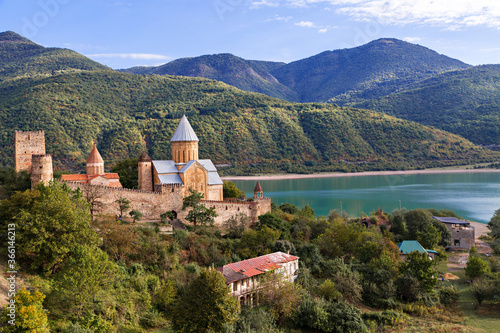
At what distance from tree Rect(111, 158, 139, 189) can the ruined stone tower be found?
6.08 m

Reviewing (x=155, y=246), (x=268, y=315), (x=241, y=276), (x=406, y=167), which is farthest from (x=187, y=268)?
(x=406, y=167)

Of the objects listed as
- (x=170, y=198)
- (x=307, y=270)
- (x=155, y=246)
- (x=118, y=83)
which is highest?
(x=118, y=83)

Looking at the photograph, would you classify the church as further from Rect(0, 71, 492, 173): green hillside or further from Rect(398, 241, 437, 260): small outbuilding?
Rect(0, 71, 492, 173): green hillside

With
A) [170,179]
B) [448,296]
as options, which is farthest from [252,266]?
[448,296]

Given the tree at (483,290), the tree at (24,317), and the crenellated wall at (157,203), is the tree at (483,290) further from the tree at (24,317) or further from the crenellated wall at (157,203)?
the tree at (24,317)

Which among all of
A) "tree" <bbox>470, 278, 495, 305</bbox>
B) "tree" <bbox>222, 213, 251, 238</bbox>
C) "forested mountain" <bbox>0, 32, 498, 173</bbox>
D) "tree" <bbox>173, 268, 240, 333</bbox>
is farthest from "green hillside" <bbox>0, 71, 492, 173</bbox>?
"tree" <bbox>470, 278, 495, 305</bbox>

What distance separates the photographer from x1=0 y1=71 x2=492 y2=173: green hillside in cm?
Answer: 5453

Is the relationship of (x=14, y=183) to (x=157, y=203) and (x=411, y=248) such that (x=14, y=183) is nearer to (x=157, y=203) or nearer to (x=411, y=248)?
(x=157, y=203)

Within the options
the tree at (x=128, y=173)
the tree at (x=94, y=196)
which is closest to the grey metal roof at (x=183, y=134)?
the tree at (x=128, y=173)

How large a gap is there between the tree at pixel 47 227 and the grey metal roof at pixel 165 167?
32.3ft

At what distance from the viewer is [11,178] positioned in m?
20.8

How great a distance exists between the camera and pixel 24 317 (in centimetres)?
961

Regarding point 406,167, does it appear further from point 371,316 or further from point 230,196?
point 371,316

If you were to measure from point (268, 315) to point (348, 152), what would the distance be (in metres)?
71.7
